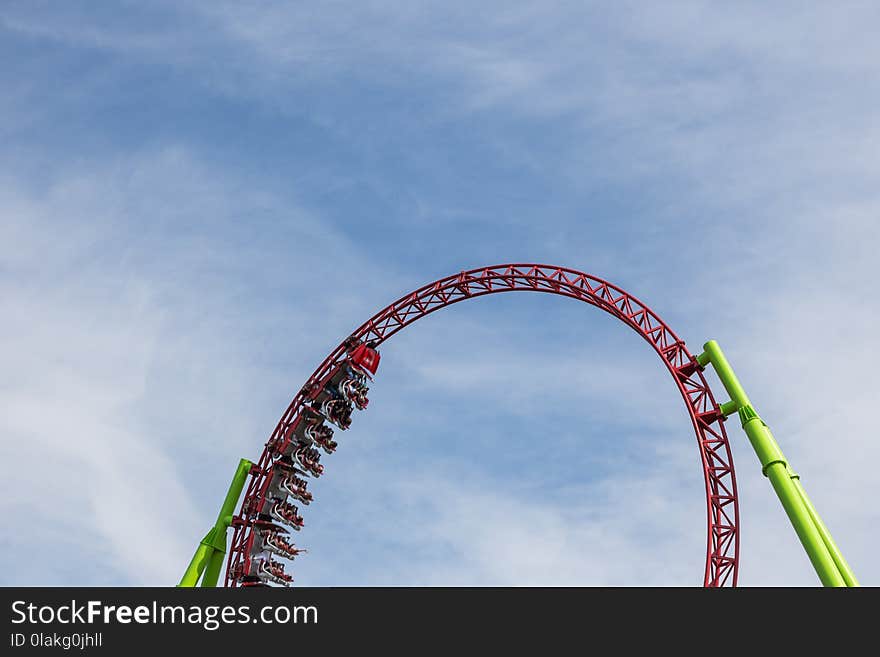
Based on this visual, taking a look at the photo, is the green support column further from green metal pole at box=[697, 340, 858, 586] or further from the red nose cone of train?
green metal pole at box=[697, 340, 858, 586]

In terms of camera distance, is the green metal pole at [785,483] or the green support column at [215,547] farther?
the green support column at [215,547]

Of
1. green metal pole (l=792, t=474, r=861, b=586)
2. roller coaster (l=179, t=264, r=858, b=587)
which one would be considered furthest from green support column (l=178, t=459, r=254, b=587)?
green metal pole (l=792, t=474, r=861, b=586)

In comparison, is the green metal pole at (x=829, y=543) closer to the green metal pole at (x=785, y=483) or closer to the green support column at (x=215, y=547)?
the green metal pole at (x=785, y=483)

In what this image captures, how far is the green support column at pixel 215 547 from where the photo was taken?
31141mm

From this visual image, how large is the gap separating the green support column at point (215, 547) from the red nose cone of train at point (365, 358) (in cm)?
516

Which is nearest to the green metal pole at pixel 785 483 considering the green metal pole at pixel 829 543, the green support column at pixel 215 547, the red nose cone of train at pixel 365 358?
the green metal pole at pixel 829 543

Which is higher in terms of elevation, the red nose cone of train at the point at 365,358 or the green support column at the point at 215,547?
the red nose cone of train at the point at 365,358

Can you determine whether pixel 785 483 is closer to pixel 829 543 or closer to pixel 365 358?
pixel 829 543

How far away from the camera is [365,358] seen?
32.6 m

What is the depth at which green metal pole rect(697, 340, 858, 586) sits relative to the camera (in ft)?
70.9

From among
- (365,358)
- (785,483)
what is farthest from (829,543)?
(365,358)

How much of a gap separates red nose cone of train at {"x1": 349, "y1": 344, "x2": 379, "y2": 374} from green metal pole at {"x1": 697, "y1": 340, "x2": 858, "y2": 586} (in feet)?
38.3
